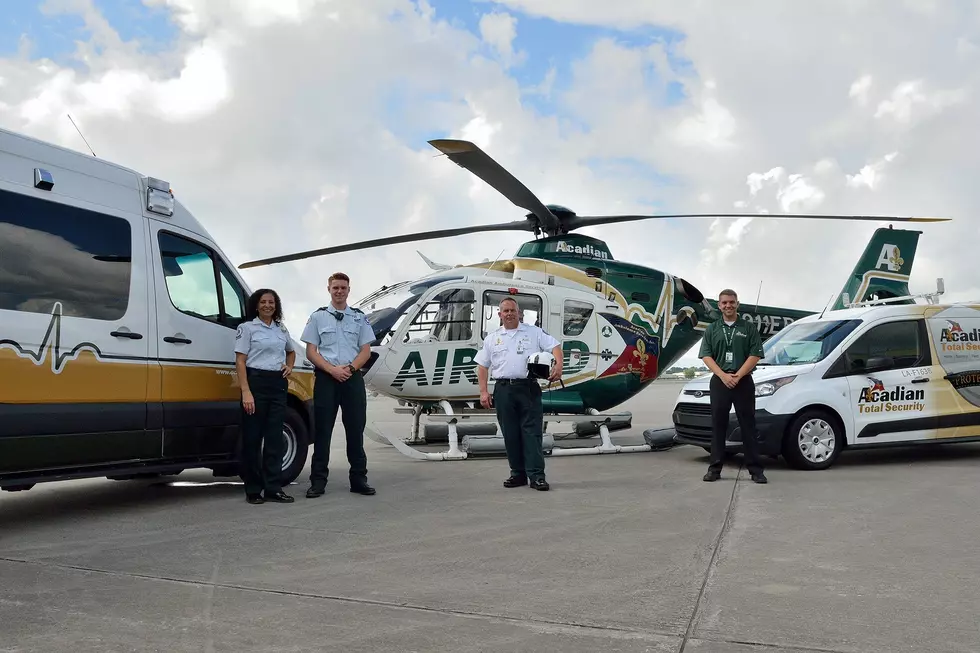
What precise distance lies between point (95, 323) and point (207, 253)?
1.36m

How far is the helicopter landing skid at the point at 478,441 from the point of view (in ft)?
30.7

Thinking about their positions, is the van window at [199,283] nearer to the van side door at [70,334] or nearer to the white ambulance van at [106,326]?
the white ambulance van at [106,326]

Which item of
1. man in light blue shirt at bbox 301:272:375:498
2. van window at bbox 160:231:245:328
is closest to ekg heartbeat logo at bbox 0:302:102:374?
van window at bbox 160:231:245:328

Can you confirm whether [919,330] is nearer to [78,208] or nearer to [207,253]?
[207,253]

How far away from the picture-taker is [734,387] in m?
7.61

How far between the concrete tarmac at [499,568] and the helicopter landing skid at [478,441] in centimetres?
176

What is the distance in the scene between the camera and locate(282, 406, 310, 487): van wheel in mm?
7359

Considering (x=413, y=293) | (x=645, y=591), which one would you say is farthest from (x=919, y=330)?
(x=645, y=591)

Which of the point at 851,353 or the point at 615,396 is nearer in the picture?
the point at 851,353

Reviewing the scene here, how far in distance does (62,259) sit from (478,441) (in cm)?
505

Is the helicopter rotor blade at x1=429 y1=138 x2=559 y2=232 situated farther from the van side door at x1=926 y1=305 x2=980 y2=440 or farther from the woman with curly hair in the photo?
the van side door at x1=926 y1=305 x2=980 y2=440

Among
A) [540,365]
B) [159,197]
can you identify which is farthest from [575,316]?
[159,197]

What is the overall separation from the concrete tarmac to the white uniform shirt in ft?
3.53

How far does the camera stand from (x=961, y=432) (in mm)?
9000
